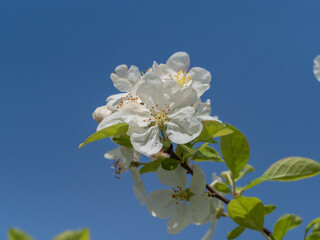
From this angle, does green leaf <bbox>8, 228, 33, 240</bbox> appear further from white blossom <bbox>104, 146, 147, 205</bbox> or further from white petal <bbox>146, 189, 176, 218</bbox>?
white petal <bbox>146, 189, 176, 218</bbox>

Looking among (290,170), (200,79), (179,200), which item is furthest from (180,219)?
(200,79)

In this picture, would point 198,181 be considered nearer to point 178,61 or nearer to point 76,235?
point 178,61

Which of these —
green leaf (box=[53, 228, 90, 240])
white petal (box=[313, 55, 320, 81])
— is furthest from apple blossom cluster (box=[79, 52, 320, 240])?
green leaf (box=[53, 228, 90, 240])

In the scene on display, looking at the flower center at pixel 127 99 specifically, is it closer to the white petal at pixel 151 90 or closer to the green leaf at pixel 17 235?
the white petal at pixel 151 90

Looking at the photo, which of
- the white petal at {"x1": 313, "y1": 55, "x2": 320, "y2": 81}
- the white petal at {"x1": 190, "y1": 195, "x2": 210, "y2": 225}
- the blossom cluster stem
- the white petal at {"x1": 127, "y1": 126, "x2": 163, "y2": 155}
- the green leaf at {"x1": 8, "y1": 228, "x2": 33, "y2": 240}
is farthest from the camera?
the white petal at {"x1": 313, "y1": 55, "x2": 320, "y2": 81}

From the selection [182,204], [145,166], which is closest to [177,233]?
[182,204]
